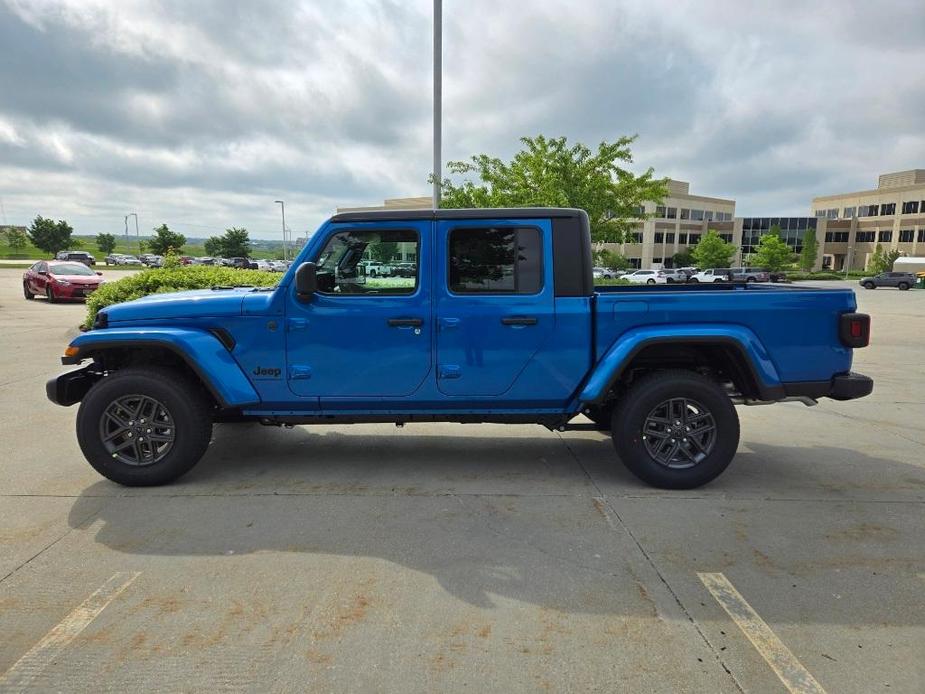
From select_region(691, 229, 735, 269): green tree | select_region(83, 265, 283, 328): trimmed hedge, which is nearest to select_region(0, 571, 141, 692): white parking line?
select_region(83, 265, 283, 328): trimmed hedge

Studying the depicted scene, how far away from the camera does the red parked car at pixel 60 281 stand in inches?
795

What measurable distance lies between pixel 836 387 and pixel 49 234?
308ft

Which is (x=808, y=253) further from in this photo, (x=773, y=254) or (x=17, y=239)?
(x=17, y=239)

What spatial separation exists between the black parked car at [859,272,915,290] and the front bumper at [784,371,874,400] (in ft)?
178

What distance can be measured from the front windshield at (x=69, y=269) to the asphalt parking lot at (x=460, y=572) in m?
18.6

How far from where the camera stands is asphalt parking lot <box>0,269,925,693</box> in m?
2.45

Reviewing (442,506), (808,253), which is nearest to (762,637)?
(442,506)

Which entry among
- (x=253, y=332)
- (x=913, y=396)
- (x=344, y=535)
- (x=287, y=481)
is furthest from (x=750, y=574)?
(x=913, y=396)

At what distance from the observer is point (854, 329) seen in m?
4.20

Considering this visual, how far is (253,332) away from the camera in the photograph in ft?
14.0

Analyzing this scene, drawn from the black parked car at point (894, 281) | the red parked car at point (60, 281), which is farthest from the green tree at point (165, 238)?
the black parked car at point (894, 281)

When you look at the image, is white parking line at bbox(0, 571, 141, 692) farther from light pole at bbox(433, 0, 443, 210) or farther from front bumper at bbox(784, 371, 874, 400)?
light pole at bbox(433, 0, 443, 210)

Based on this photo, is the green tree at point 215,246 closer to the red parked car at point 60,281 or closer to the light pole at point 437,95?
the red parked car at point 60,281

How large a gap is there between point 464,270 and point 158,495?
272cm
